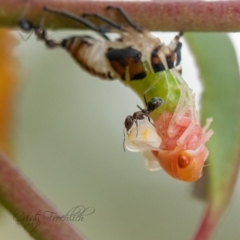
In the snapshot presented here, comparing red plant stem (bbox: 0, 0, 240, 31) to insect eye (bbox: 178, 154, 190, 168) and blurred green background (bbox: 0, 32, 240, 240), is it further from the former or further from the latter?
blurred green background (bbox: 0, 32, 240, 240)

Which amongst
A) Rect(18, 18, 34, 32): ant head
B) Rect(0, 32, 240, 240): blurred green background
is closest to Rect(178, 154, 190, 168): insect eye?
Rect(18, 18, 34, 32): ant head

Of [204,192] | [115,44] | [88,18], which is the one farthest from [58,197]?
[88,18]

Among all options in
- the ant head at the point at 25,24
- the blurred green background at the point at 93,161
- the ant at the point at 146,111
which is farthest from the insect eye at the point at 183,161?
the blurred green background at the point at 93,161

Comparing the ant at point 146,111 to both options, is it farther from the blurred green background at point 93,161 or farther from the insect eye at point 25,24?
the blurred green background at point 93,161

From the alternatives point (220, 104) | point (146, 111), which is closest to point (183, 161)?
point (146, 111)

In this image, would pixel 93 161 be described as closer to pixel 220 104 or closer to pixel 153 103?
pixel 220 104
